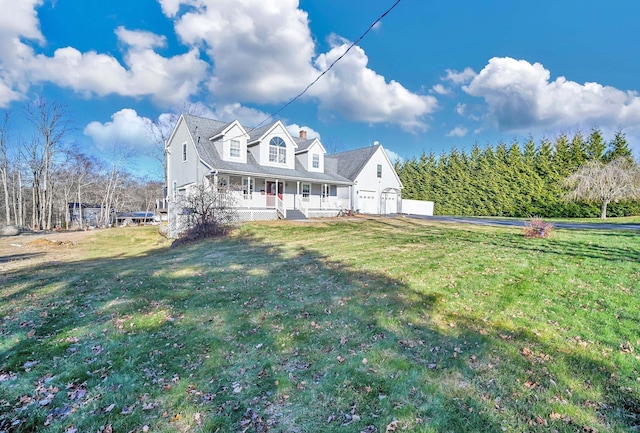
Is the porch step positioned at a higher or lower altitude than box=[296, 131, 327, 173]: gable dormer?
lower

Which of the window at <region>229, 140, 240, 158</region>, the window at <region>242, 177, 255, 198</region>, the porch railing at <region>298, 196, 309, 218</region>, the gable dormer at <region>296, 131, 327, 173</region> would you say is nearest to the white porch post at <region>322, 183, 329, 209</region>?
the gable dormer at <region>296, 131, 327, 173</region>

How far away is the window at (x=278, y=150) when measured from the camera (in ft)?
80.3

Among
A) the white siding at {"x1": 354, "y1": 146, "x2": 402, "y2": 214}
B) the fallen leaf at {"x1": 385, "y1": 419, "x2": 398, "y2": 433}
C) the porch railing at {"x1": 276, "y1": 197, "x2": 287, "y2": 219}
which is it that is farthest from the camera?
the white siding at {"x1": 354, "y1": 146, "x2": 402, "y2": 214}

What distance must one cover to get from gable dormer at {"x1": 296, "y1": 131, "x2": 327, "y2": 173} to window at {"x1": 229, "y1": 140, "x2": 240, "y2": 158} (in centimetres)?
580

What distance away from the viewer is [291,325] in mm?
5441

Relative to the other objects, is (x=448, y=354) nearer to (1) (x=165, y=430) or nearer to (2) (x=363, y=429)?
(2) (x=363, y=429)

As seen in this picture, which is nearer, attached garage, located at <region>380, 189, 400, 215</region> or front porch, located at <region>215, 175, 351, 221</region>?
front porch, located at <region>215, 175, 351, 221</region>

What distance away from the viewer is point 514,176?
100 feet

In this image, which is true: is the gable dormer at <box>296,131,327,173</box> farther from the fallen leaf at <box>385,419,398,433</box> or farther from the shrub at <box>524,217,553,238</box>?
the fallen leaf at <box>385,419,398,433</box>

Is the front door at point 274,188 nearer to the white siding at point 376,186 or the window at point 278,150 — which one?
the window at point 278,150

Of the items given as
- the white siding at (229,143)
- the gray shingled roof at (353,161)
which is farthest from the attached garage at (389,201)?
the white siding at (229,143)

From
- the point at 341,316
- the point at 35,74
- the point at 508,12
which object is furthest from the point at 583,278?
the point at 35,74

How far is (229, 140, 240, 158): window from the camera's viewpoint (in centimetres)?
2289

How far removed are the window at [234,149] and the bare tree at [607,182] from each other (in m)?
25.5
